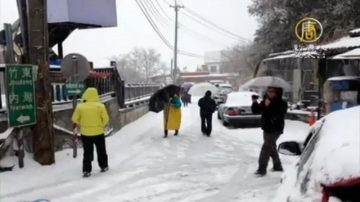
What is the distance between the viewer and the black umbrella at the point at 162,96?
1575 centimetres

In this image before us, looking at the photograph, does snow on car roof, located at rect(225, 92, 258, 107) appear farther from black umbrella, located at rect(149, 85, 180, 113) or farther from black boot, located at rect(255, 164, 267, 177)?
black boot, located at rect(255, 164, 267, 177)

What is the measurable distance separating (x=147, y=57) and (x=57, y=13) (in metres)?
85.5

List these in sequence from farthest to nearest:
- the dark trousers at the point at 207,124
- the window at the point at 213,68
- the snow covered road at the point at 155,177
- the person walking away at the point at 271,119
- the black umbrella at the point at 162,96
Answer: the window at the point at 213,68 < the black umbrella at the point at 162,96 < the dark trousers at the point at 207,124 < the person walking away at the point at 271,119 < the snow covered road at the point at 155,177

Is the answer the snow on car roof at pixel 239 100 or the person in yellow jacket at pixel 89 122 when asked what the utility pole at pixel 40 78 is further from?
the snow on car roof at pixel 239 100

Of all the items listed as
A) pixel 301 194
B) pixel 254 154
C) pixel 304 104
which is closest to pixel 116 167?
pixel 254 154

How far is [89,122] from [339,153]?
7198 millimetres

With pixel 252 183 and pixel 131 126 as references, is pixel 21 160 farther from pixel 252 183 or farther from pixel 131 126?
pixel 131 126

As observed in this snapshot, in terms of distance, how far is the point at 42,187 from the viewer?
835 centimetres

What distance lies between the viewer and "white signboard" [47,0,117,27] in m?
18.5

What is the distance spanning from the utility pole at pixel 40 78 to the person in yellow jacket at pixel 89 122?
99 cm

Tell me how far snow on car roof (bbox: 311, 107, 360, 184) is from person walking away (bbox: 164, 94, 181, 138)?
485 inches

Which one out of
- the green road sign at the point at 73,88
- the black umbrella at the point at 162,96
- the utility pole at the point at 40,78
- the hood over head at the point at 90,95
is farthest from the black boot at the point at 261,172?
the black umbrella at the point at 162,96

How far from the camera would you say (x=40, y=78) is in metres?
9.86

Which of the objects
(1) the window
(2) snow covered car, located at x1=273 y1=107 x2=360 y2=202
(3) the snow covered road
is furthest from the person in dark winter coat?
(1) the window
